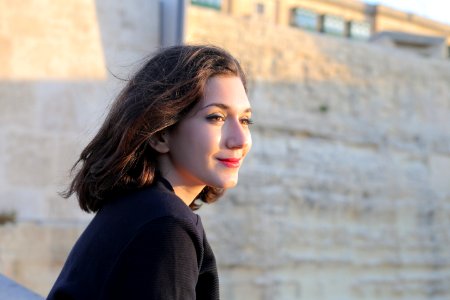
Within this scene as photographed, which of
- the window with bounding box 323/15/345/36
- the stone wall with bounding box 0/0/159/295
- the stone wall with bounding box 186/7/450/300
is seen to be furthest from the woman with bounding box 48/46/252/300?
the window with bounding box 323/15/345/36

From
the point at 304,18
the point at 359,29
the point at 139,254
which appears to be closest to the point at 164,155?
the point at 139,254

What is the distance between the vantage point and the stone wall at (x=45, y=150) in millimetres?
5621

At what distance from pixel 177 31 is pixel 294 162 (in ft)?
7.55

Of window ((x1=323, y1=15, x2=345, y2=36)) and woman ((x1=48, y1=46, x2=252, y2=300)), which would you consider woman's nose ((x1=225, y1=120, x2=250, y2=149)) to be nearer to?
woman ((x1=48, y1=46, x2=252, y2=300))

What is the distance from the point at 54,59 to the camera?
20.1 ft

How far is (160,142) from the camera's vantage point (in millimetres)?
1433

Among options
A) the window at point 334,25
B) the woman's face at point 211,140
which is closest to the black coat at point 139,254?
the woman's face at point 211,140

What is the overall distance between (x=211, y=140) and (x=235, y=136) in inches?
2.2

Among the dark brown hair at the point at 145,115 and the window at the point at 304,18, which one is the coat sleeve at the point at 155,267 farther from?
the window at the point at 304,18

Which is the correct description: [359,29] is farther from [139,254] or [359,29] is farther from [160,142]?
[139,254]

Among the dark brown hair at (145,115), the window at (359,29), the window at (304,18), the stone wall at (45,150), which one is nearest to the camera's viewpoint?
the dark brown hair at (145,115)

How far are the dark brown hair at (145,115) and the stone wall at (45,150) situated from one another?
4085 millimetres

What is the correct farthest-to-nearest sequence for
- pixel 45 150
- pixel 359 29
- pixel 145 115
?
pixel 359 29
pixel 45 150
pixel 145 115

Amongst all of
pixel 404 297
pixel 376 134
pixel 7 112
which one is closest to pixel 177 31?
pixel 7 112
